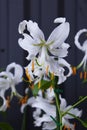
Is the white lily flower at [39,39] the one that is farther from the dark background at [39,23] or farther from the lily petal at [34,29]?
the dark background at [39,23]

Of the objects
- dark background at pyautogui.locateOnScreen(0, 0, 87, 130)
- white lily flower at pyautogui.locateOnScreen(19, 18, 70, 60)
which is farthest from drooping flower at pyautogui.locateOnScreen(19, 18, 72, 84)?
dark background at pyautogui.locateOnScreen(0, 0, 87, 130)

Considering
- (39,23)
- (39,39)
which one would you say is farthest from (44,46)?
(39,23)

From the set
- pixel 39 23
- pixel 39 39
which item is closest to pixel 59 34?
pixel 39 39

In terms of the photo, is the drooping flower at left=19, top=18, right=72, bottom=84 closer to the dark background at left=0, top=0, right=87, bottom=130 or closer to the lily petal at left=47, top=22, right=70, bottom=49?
the lily petal at left=47, top=22, right=70, bottom=49

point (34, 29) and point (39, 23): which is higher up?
point (39, 23)

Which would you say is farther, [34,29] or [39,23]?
[39,23]

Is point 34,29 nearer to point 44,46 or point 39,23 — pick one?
point 44,46
